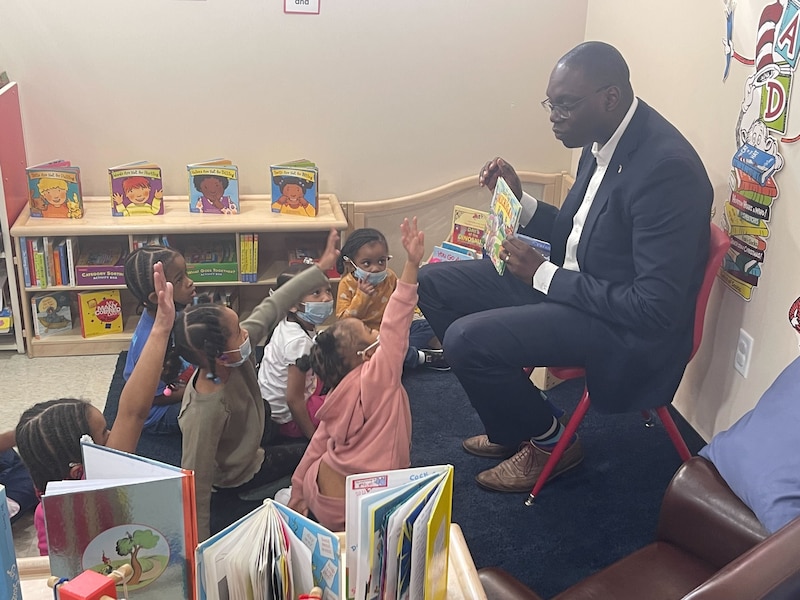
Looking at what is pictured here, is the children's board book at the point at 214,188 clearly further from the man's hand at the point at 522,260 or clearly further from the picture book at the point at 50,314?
the man's hand at the point at 522,260

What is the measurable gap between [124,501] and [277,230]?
2365 millimetres

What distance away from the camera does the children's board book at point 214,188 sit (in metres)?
3.40

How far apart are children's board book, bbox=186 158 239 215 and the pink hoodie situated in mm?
1596

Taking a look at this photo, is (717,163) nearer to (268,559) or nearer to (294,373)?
(294,373)

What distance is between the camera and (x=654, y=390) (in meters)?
2.34

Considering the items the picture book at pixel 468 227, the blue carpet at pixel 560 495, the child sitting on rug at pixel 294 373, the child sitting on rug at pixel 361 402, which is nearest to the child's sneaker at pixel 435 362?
the blue carpet at pixel 560 495

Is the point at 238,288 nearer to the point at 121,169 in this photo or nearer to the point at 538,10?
the point at 121,169

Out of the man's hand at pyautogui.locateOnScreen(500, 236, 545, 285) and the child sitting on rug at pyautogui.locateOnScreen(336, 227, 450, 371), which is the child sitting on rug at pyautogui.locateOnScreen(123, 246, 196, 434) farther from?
the man's hand at pyautogui.locateOnScreen(500, 236, 545, 285)

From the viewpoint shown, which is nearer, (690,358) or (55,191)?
(690,358)

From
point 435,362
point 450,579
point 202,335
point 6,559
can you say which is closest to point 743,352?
point 435,362

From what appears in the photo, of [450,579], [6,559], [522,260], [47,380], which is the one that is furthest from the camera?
[47,380]

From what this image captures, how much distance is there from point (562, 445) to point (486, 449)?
0.34 metres

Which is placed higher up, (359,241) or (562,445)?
(359,241)

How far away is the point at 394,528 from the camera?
1.12m
